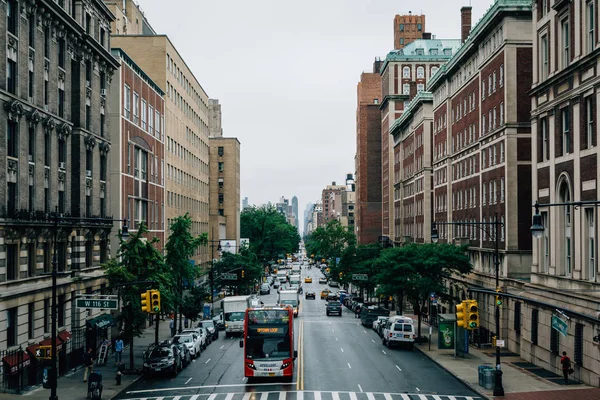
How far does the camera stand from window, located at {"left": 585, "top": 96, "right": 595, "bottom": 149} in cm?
3688

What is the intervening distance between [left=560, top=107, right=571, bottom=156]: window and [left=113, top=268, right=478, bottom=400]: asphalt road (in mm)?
14101

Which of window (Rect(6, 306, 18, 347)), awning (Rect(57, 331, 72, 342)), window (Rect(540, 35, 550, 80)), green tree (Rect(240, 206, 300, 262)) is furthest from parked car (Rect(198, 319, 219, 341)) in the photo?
green tree (Rect(240, 206, 300, 262))

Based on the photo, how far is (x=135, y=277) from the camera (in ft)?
144

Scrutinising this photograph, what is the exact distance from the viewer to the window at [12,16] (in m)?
37.2

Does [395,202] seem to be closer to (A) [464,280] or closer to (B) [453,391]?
(A) [464,280]

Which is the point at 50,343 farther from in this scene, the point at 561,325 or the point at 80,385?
the point at 561,325

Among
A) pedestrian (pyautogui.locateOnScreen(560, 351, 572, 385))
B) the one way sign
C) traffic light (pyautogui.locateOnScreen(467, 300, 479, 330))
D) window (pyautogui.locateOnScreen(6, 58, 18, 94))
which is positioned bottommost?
pedestrian (pyautogui.locateOnScreen(560, 351, 572, 385))

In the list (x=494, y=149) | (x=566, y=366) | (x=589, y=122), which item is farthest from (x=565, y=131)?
(x=494, y=149)

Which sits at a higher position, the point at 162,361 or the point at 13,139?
the point at 13,139

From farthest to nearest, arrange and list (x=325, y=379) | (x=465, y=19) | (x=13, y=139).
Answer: (x=465, y=19) → (x=325, y=379) → (x=13, y=139)

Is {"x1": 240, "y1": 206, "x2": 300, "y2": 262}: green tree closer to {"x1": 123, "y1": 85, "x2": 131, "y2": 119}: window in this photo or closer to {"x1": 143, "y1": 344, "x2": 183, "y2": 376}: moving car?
{"x1": 123, "y1": 85, "x2": 131, "y2": 119}: window

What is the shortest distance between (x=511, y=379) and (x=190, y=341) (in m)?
21.1

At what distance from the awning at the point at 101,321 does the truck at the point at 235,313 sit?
14.8 meters

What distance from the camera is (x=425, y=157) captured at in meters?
91.9
